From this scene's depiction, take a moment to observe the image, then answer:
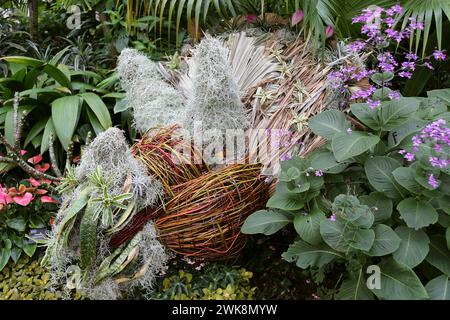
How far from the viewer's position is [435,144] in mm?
1836

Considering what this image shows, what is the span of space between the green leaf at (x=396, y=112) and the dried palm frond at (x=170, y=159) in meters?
0.89

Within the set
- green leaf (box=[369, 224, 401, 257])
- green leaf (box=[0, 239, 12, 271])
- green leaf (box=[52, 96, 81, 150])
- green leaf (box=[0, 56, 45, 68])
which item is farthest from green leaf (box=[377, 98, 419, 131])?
green leaf (box=[0, 56, 45, 68])

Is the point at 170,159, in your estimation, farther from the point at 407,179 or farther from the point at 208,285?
the point at 407,179

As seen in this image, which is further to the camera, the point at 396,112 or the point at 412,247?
the point at 396,112

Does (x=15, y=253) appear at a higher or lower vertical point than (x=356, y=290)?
lower

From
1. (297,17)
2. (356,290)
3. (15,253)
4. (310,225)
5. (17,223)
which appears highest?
(297,17)

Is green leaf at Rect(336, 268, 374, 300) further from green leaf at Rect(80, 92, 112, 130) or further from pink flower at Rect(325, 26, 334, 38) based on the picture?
green leaf at Rect(80, 92, 112, 130)

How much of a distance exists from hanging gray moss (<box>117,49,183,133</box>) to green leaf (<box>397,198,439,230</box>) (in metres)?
1.29

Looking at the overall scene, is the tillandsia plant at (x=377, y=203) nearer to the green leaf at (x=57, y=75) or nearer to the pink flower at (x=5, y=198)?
the pink flower at (x=5, y=198)

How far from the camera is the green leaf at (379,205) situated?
195cm

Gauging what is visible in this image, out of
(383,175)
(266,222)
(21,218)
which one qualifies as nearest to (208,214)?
(266,222)

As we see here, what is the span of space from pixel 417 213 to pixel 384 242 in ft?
0.57

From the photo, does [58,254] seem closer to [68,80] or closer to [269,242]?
[269,242]

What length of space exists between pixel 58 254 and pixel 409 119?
67.4 inches
